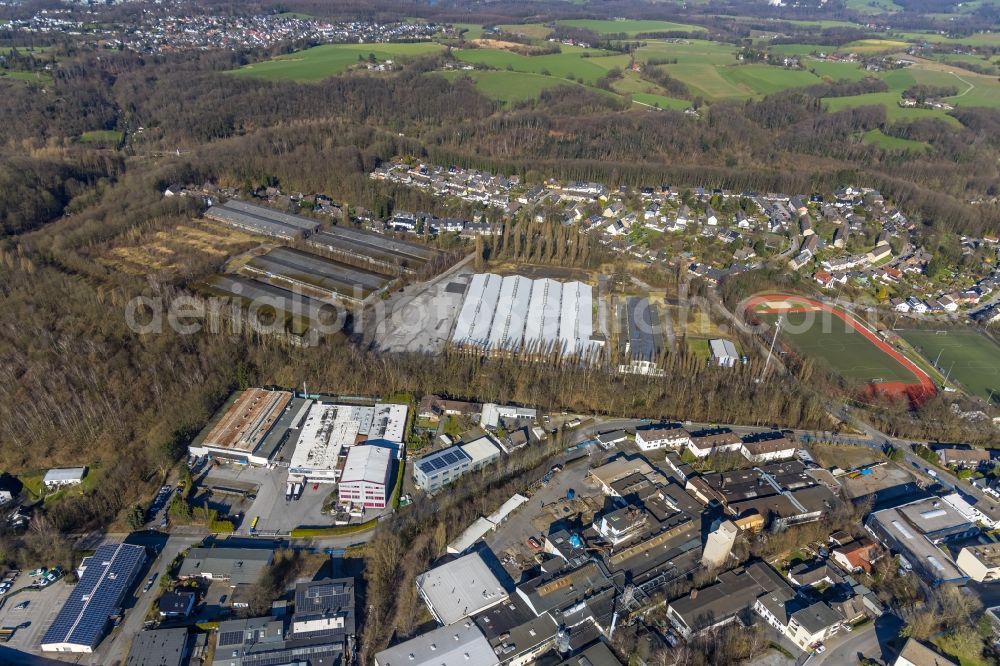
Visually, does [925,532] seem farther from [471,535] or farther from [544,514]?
[471,535]

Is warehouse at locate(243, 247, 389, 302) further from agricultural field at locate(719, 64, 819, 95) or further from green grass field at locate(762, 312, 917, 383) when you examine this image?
agricultural field at locate(719, 64, 819, 95)

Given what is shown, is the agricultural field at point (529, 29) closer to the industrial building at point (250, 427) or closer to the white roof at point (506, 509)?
the industrial building at point (250, 427)

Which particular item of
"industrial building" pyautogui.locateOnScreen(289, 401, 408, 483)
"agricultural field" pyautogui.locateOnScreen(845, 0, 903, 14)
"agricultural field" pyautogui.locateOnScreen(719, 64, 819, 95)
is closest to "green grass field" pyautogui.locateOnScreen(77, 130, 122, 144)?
"industrial building" pyautogui.locateOnScreen(289, 401, 408, 483)

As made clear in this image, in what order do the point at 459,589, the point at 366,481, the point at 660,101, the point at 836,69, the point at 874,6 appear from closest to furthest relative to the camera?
the point at 459,589 < the point at 366,481 < the point at 660,101 < the point at 836,69 < the point at 874,6

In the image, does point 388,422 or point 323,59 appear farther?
point 323,59

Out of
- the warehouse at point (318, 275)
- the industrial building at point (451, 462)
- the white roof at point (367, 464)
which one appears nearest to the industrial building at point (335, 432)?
the white roof at point (367, 464)

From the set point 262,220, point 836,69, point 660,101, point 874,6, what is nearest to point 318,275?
point 262,220

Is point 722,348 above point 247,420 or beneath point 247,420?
above
